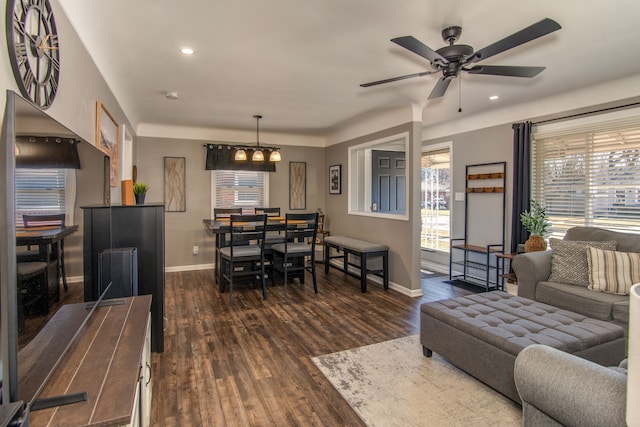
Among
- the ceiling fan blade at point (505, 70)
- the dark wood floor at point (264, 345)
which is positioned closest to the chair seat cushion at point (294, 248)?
the dark wood floor at point (264, 345)

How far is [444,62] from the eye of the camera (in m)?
2.40

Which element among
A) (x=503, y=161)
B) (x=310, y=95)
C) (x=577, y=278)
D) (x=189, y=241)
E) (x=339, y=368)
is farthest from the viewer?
(x=189, y=241)

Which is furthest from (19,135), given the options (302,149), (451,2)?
(302,149)

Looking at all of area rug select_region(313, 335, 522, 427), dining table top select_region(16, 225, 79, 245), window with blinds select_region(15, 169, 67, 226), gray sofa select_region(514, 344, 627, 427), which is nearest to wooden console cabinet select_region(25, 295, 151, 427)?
dining table top select_region(16, 225, 79, 245)

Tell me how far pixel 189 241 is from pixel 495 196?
15.7 feet

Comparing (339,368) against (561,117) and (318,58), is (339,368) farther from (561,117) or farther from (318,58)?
(561,117)

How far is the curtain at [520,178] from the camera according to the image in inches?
168

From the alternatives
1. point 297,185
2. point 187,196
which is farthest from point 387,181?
point 187,196

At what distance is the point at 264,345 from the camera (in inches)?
117

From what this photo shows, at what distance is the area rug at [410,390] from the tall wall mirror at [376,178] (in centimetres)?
317

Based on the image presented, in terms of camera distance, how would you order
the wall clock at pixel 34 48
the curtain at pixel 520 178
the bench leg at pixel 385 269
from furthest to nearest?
the bench leg at pixel 385 269 < the curtain at pixel 520 178 < the wall clock at pixel 34 48

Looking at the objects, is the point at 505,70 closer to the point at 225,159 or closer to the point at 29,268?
the point at 29,268

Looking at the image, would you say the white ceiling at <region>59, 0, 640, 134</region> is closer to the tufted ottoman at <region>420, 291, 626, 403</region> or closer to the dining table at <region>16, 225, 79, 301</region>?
the dining table at <region>16, 225, 79, 301</region>

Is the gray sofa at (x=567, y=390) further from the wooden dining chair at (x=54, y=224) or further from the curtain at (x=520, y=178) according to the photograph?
the curtain at (x=520, y=178)
